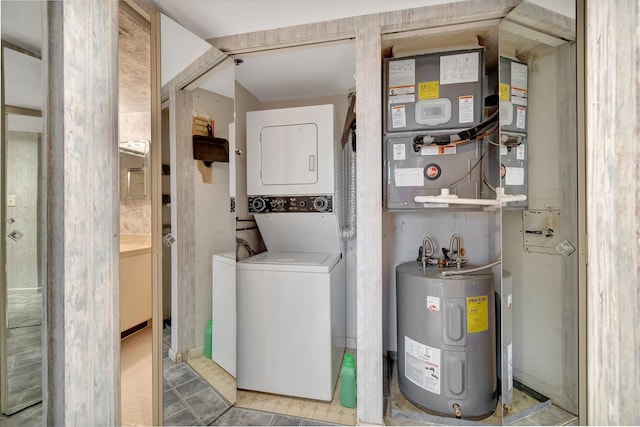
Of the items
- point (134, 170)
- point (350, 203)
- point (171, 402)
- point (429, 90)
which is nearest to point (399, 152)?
point (429, 90)

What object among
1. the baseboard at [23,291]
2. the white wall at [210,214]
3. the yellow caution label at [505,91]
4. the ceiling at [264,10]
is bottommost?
the baseboard at [23,291]

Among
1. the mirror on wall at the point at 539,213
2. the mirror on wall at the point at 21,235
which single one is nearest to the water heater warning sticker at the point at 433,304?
the mirror on wall at the point at 539,213

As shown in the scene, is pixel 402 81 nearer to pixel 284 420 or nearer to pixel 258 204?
pixel 258 204

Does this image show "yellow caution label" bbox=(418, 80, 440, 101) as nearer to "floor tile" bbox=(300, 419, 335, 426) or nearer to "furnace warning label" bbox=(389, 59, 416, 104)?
"furnace warning label" bbox=(389, 59, 416, 104)

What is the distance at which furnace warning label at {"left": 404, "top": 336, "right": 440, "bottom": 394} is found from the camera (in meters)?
1.52

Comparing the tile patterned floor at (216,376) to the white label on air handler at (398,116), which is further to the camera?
Answer: the white label on air handler at (398,116)

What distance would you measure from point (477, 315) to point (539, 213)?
0.72 meters

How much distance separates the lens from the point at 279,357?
5.47 ft

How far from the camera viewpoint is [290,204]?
76.9 inches

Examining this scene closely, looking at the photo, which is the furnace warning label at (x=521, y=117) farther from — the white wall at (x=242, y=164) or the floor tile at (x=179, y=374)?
the floor tile at (x=179, y=374)

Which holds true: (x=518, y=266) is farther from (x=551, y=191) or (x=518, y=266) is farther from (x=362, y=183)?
(x=362, y=183)

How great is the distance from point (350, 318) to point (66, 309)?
201 centimetres

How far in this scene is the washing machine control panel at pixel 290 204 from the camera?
189 centimetres

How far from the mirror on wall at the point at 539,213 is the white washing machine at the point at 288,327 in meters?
1.12
